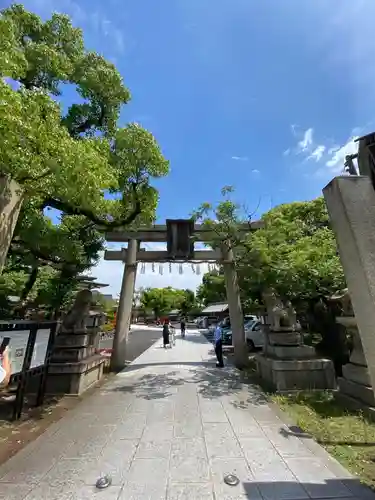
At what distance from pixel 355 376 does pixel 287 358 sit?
187cm

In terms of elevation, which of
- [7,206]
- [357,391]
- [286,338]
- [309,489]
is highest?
[7,206]

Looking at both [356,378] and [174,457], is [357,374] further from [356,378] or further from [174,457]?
[174,457]

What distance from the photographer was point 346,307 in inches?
259

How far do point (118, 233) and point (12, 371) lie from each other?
688 cm

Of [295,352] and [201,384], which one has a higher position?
[295,352]

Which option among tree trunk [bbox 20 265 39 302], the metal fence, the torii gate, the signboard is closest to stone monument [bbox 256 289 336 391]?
the torii gate

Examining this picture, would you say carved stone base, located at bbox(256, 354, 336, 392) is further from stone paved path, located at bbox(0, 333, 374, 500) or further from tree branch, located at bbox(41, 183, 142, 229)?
tree branch, located at bbox(41, 183, 142, 229)

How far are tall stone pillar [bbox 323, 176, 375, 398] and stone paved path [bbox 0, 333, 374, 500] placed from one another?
5.74ft

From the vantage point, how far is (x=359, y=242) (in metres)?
2.91

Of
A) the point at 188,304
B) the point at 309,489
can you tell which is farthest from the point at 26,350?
the point at 188,304

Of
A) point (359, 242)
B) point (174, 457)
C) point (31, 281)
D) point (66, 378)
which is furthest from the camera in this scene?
point (31, 281)

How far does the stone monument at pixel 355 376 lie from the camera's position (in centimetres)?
564

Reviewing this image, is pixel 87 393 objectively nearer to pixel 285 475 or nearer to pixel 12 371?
pixel 12 371

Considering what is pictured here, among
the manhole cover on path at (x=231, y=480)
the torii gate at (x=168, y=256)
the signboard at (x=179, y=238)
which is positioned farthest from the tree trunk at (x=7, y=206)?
the signboard at (x=179, y=238)
